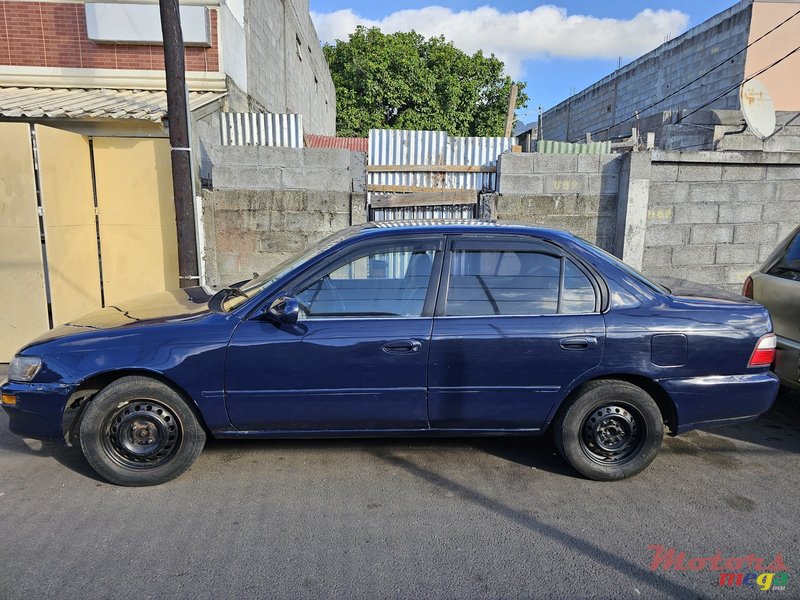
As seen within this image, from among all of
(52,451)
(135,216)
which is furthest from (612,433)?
(135,216)

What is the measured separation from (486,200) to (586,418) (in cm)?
442

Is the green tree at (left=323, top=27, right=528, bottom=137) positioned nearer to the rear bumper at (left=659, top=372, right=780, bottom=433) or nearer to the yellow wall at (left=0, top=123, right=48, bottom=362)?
the yellow wall at (left=0, top=123, right=48, bottom=362)

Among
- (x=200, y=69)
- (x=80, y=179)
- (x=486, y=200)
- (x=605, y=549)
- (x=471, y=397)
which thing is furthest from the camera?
(x=200, y=69)

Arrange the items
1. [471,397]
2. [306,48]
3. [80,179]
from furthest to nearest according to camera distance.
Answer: [306,48] → [80,179] → [471,397]

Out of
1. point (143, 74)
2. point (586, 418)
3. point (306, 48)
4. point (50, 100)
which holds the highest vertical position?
point (306, 48)

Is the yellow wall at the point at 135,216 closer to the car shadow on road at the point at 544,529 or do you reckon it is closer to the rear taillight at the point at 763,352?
the car shadow on road at the point at 544,529

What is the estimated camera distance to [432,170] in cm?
759

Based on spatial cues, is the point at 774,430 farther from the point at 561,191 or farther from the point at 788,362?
the point at 561,191

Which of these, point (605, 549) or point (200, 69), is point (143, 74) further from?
point (605, 549)

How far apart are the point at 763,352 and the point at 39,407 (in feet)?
14.9

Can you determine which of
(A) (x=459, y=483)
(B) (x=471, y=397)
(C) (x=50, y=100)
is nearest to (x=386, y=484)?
(A) (x=459, y=483)

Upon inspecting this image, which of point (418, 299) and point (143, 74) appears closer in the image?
point (418, 299)

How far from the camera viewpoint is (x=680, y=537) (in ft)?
9.46

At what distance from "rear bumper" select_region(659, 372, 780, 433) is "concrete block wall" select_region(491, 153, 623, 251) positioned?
4308 millimetres
